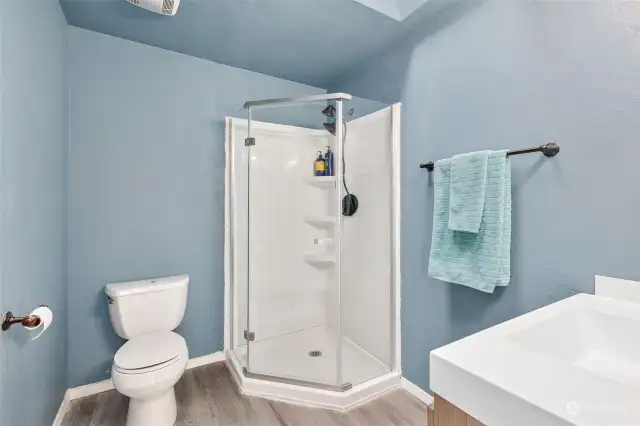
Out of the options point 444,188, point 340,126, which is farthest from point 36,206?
point 444,188

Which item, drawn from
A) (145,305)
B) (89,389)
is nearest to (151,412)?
(145,305)

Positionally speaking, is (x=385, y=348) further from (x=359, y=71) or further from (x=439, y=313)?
(x=359, y=71)

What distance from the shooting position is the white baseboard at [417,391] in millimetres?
1848

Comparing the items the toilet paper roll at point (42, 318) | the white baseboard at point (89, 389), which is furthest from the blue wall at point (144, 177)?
the toilet paper roll at point (42, 318)

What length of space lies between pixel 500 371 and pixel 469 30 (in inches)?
65.0

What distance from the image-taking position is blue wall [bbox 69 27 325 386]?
192 cm

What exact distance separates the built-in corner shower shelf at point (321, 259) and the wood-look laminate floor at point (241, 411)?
91 cm

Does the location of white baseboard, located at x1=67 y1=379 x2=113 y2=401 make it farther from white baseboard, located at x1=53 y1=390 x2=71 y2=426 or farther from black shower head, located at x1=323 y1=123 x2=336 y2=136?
black shower head, located at x1=323 y1=123 x2=336 y2=136

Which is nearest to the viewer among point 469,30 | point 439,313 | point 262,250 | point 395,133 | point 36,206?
point 36,206

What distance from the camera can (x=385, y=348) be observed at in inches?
85.3

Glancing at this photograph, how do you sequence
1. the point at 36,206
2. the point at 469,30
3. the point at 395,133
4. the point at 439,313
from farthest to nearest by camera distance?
the point at 395,133, the point at 439,313, the point at 469,30, the point at 36,206

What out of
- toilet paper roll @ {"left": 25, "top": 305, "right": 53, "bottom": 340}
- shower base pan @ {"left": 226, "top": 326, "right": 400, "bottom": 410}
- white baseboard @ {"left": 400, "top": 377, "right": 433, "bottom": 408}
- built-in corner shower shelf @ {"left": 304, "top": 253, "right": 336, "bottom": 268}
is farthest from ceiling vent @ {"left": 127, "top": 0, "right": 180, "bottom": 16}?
white baseboard @ {"left": 400, "top": 377, "right": 433, "bottom": 408}

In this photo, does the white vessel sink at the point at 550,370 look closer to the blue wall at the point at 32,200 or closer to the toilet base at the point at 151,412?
the blue wall at the point at 32,200

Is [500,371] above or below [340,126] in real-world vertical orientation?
below
